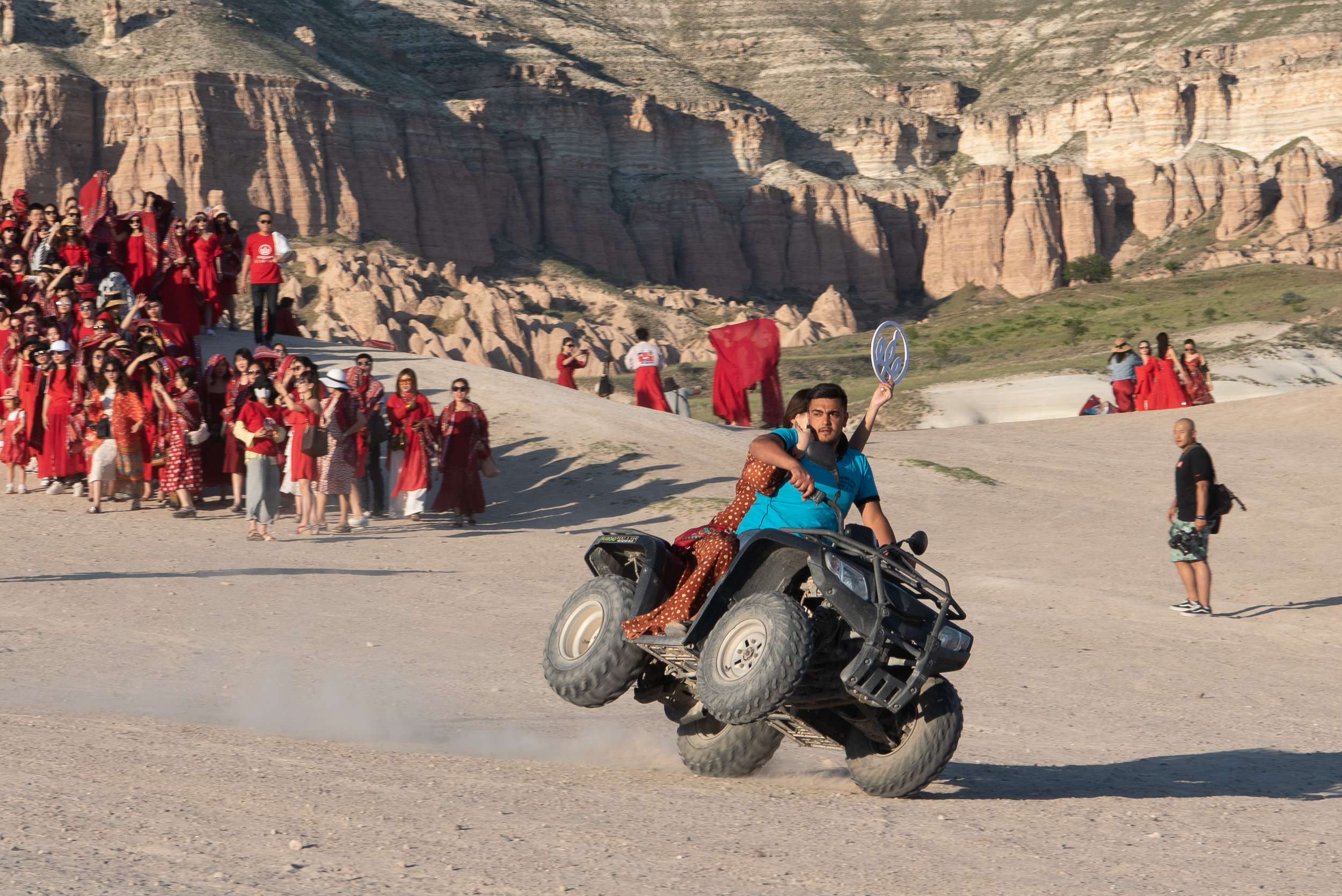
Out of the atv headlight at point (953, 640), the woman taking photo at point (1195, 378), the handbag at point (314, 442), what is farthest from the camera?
the woman taking photo at point (1195, 378)

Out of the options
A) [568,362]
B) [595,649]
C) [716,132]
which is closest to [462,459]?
[568,362]

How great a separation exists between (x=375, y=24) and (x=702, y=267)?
37310 mm

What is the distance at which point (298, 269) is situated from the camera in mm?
75188

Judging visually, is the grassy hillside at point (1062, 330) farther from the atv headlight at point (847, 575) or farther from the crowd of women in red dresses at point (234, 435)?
the atv headlight at point (847, 575)

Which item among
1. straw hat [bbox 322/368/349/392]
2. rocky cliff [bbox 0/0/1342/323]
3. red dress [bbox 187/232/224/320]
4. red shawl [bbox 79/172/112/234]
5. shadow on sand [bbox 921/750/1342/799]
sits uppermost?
rocky cliff [bbox 0/0/1342/323]

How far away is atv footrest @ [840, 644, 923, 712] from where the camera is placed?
5371mm

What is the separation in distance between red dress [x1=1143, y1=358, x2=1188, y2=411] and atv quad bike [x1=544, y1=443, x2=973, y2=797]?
23.1 meters

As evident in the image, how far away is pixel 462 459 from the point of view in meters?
16.6

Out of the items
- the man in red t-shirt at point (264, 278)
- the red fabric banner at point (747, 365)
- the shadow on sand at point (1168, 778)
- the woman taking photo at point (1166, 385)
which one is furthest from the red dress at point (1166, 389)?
the shadow on sand at point (1168, 778)

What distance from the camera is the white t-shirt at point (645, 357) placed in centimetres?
2308

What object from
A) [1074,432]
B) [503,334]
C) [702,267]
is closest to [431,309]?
[503,334]

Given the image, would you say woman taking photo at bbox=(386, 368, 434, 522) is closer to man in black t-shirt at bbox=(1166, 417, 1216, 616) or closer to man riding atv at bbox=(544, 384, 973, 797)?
man in black t-shirt at bbox=(1166, 417, 1216, 616)

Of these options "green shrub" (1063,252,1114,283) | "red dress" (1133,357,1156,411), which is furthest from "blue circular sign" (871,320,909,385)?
"green shrub" (1063,252,1114,283)

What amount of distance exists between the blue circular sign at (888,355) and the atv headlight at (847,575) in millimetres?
1224
